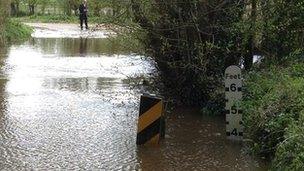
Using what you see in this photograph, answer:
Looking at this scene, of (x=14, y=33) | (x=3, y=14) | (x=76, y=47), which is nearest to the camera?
(x=3, y=14)

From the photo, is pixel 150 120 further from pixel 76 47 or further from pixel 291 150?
pixel 76 47

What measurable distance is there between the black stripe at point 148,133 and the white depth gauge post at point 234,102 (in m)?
1.08

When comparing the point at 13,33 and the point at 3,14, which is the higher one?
the point at 3,14

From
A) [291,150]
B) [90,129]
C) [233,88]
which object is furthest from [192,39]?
[291,150]

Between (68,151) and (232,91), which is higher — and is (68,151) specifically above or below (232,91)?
below

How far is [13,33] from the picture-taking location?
2547cm

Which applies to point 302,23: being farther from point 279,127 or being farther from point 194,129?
point 279,127

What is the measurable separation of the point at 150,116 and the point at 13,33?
1880 centimetres

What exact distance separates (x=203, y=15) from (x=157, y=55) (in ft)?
4.10

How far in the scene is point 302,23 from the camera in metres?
11.3

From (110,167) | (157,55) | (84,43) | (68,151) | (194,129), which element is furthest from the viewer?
(84,43)

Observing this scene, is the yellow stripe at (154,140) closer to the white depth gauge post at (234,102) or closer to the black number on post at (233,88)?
the white depth gauge post at (234,102)

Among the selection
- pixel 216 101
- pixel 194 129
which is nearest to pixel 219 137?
pixel 194 129

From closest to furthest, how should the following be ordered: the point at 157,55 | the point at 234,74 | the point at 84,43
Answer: the point at 234,74
the point at 157,55
the point at 84,43
